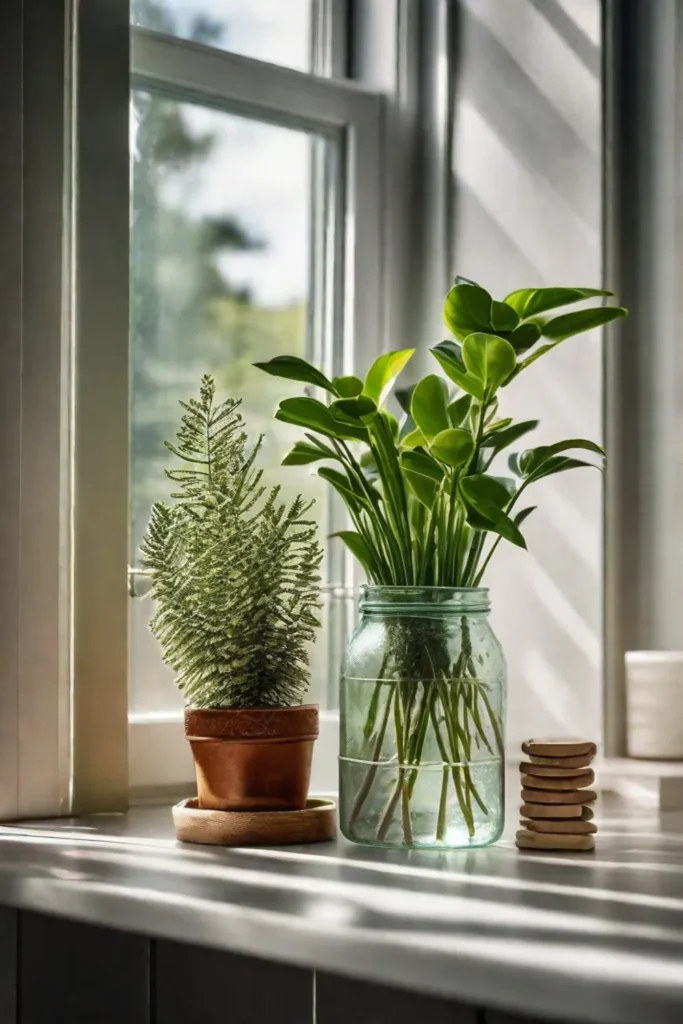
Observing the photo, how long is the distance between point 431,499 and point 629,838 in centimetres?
36

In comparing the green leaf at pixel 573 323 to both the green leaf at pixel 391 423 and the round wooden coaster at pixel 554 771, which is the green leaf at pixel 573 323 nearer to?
the green leaf at pixel 391 423

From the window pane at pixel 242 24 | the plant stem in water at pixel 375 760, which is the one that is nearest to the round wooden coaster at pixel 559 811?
the plant stem in water at pixel 375 760

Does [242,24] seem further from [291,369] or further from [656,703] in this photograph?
[656,703]

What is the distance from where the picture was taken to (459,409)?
1.24 metres

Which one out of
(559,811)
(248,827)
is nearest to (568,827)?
(559,811)

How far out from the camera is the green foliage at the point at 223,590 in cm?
125

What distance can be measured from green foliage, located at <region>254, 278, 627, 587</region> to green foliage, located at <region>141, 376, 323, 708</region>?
0.07 metres

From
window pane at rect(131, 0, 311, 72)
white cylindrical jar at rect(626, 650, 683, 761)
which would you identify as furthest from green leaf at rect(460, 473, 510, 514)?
window pane at rect(131, 0, 311, 72)

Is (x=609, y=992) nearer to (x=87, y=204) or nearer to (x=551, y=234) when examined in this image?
(x=87, y=204)

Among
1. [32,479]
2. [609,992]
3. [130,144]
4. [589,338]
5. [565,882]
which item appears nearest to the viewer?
[609,992]

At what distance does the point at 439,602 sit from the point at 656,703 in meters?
0.52

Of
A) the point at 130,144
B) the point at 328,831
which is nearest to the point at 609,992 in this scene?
the point at 328,831

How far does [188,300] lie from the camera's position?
1594 mm

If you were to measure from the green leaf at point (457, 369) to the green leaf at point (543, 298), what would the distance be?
67 millimetres
